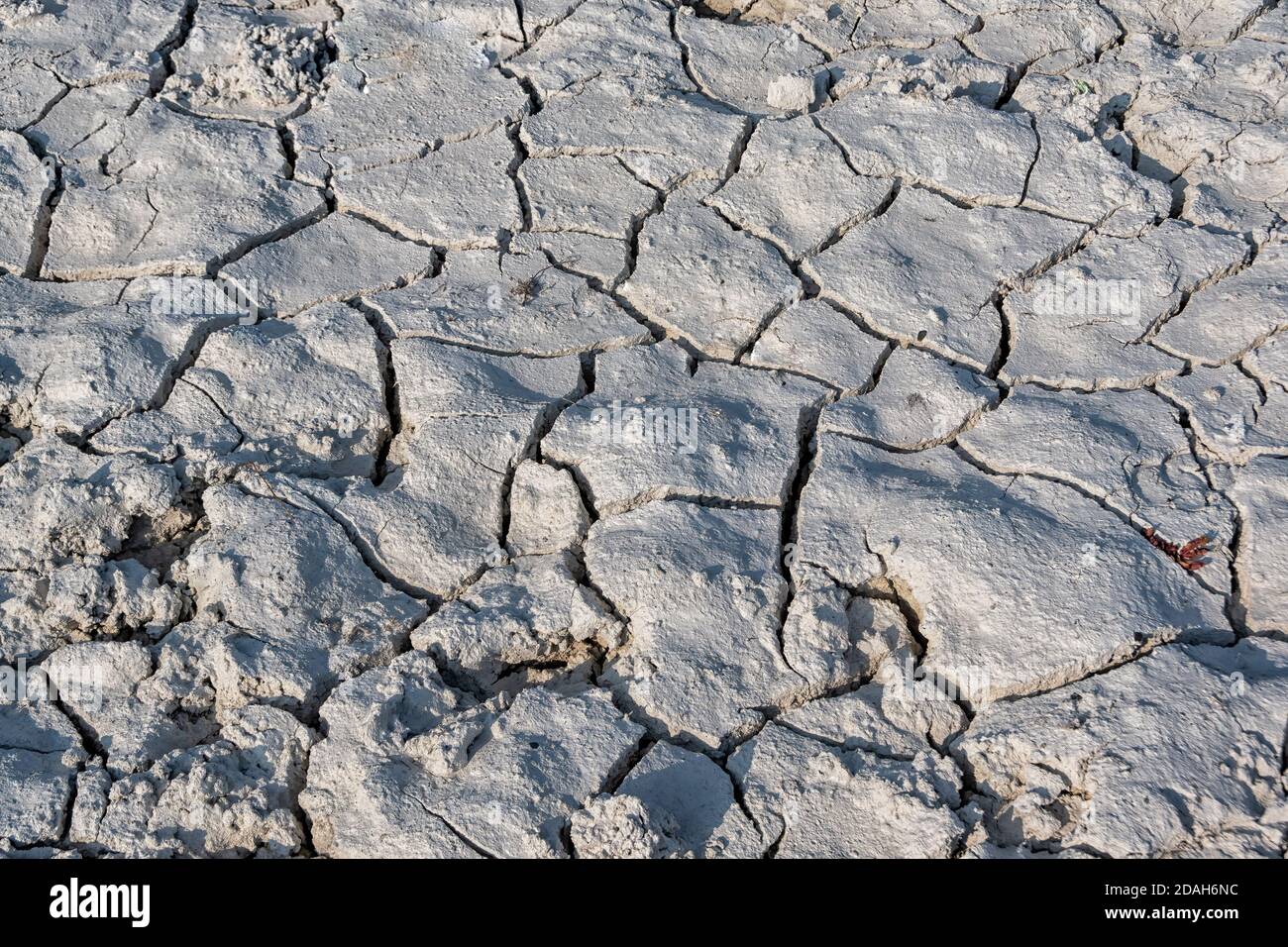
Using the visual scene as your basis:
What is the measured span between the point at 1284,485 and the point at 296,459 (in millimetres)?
2697

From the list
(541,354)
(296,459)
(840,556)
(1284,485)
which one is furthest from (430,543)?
(1284,485)

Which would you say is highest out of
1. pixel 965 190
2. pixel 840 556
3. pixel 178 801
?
pixel 965 190

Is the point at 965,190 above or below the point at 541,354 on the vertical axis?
above

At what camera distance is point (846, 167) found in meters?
3.74

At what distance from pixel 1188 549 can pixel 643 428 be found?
146cm

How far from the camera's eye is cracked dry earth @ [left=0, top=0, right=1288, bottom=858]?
94.9 inches

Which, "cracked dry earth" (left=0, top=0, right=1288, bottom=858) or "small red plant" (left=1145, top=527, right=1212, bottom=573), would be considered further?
"small red plant" (left=1145, top=527, right=1212, bottom=573)

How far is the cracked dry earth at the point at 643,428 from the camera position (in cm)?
241

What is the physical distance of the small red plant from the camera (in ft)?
8.92

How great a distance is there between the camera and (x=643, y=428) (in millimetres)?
3010

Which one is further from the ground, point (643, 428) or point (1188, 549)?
point (643, 428)

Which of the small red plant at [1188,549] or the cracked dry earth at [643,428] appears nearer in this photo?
the cracked dry earth at [643,428]

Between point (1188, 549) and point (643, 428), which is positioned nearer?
point (1188, 549)

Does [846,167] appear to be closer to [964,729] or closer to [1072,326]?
[1072,326]
